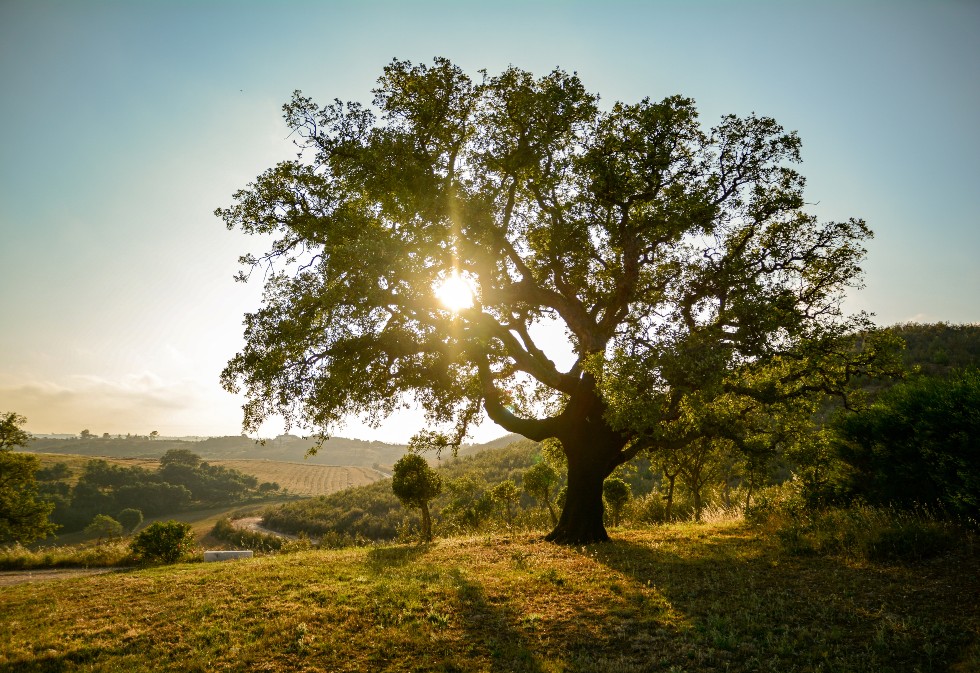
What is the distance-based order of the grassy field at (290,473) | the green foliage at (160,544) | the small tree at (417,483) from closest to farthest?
the green foliage at (160,544) < the small tree at (417,483) < the grassy field at (290,473)

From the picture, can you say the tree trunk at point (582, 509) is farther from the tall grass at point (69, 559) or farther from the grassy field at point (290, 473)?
the grassy field at point (290, 473)

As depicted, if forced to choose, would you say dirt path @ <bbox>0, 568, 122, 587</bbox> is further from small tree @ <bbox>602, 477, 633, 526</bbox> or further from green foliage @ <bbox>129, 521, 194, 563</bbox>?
small tree @ <bbox>602, 477, 633, 526</bbox>

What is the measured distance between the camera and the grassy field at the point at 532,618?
19.5 ft

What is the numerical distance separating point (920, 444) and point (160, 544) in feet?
82.0

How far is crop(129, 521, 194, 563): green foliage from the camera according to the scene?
58.1ft

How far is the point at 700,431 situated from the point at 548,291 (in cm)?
701

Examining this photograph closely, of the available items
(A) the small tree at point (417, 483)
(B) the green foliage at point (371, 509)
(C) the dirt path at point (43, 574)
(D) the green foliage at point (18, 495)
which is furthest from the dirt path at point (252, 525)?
(A) the small tree at point (417, 483)

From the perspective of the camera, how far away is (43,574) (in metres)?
16.5

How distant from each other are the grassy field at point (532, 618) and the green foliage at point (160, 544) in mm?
5467

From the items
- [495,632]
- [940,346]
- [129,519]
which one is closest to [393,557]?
[495,632]

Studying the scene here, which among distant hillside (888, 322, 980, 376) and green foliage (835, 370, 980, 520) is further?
distant hillside (888, 322, 980, 376)

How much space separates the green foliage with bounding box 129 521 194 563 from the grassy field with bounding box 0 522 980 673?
17.9ft

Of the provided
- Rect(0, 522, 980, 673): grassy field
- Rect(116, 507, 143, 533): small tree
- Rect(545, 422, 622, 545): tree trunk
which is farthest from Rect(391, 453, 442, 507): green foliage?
Rect(116, 507, 143, 533): small tree

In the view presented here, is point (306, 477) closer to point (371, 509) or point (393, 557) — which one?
point (371, 509)
